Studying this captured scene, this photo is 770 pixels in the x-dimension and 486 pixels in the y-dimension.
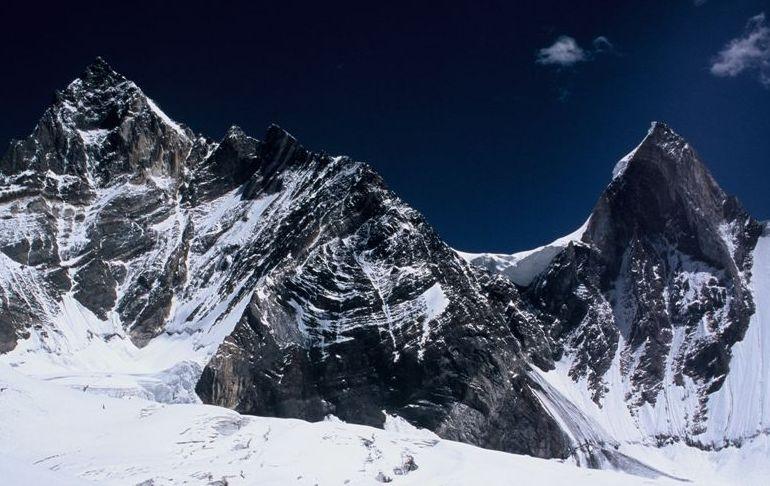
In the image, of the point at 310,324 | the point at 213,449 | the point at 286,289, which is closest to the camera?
the point at 213,449

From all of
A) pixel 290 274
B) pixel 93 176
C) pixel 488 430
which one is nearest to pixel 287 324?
pixel 290 274

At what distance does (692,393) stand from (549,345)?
31351 mm

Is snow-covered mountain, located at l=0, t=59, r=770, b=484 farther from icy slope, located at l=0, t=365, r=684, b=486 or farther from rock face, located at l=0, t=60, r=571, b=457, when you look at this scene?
icy slope, located at l=0, t=365, r=684, b=486

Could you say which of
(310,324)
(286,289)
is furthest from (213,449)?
(286,289)

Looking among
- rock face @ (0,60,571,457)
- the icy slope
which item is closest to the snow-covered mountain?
rock face @ (0,60,571,457)

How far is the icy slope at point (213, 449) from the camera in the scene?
215ft

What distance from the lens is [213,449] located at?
71438 millimetres

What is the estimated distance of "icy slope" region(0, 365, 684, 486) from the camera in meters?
65.5

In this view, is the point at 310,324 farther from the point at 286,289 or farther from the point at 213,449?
the point at 213,449

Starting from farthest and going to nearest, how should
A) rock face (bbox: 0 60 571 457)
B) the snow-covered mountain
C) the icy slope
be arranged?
rock face (bbox: 0 60 571 457), the snow-covered mountain, the icy slope

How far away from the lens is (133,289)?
569 feet

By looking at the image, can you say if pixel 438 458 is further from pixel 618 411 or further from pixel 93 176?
pixel 93 176

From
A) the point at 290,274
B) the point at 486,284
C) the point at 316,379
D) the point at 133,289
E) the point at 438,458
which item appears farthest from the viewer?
the point at 486,284

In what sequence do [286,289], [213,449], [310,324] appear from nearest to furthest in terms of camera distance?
[213,449] < [310,324] < [286,289]
